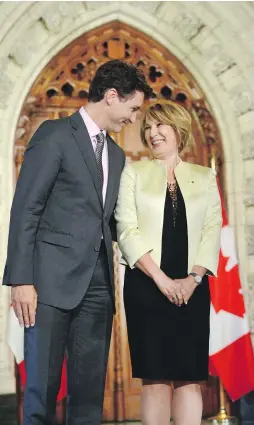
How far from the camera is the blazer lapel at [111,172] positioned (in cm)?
239

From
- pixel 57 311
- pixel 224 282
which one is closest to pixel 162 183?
pixel 57 311

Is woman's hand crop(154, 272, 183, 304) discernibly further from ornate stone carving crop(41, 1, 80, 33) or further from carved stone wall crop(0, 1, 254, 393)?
ornate stone carving crop(41, 1, 80, 33)

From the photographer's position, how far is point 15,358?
170 inches

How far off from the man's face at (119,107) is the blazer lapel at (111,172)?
3.7 inches

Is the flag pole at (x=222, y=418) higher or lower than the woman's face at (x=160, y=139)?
lower

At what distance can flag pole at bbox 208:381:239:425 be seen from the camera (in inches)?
173

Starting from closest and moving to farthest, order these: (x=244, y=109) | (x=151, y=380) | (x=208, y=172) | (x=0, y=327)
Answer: (x=151, y=380), (x=208, y=172), (x=0, y=327), (x=244, y=109)

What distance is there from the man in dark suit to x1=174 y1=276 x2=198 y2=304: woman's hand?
0.81 ft

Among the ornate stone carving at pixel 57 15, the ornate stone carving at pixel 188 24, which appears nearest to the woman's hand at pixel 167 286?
the ornate stone carving at pixel 57 15

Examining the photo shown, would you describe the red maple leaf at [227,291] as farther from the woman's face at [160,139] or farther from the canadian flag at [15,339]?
the woman's face at [160,139]

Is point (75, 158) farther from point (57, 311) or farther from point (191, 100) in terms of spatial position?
point (191, 100)

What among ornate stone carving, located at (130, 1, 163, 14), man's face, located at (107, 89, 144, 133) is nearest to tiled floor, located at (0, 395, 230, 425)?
man's face, located at (107, 89, 144, 133)

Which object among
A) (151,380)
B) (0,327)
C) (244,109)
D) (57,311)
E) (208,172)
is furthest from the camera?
(244,109)

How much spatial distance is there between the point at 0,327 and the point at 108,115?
2272 mm
